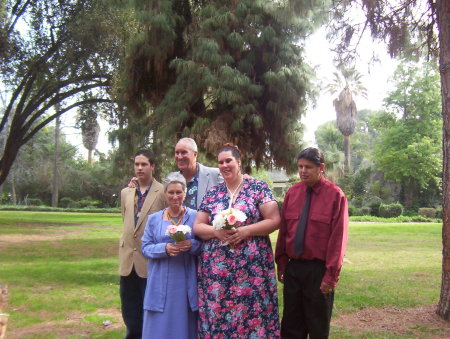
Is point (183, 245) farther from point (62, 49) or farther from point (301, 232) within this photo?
point (62, 49)

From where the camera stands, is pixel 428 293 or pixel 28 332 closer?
pixel 28 332

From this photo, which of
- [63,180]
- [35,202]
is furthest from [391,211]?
[35,202]

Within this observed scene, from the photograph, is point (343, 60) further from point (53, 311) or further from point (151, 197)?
point (53, 311)

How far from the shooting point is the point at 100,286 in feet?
25.1

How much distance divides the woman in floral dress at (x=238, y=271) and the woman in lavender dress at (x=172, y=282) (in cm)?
11

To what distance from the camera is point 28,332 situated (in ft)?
16.9

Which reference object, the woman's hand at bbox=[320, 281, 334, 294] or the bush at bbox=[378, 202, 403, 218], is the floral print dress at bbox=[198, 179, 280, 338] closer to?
the woman's hand at bbox=[320, 281, 334, 294]

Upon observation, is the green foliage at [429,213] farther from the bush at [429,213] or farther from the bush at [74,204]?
the bush at [74,204]

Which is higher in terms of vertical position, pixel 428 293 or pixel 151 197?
pixel 151 197

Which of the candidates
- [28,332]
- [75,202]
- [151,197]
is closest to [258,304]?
[151,197]

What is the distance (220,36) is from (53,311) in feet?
20.6

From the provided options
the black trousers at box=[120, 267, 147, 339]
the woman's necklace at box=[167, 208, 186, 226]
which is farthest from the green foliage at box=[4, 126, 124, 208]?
the woman's necklace at box=[167, 208, 186, 226]

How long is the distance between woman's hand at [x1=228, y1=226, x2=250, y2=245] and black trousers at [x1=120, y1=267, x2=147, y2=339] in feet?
4.13

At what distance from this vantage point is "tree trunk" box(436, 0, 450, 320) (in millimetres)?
5488
